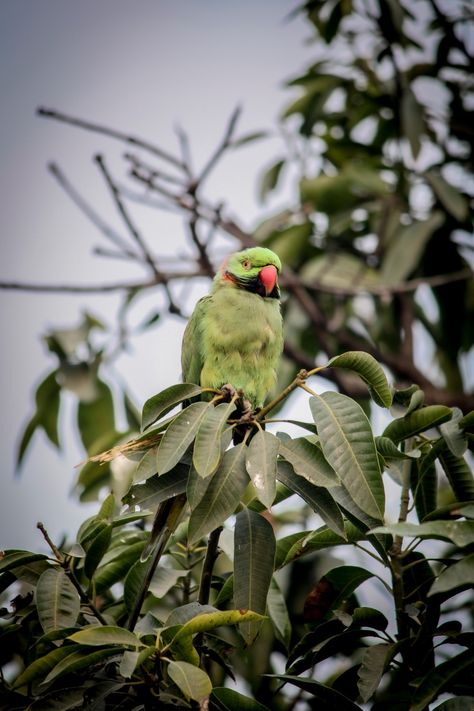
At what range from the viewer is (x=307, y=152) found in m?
5.34

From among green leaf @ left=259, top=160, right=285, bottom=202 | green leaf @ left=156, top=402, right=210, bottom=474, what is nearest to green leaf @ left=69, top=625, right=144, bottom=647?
green leaf @ left=156, top=402, right=210, bottom=474

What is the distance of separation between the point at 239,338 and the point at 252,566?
3.90 ft

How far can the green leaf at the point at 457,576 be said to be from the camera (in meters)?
1.54

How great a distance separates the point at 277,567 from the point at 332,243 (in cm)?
349

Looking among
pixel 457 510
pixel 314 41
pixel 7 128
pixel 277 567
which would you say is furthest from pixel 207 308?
pixel 7 128

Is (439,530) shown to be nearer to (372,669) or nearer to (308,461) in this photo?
(308,461)

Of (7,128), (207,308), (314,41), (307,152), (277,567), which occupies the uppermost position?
(7,128)

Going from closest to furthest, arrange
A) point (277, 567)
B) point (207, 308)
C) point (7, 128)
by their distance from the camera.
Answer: point (277, 567)
point (207, 308)
point (7, 128)

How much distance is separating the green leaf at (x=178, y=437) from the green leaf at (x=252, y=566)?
1.02 ft

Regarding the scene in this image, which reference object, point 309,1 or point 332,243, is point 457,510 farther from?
point 309,1

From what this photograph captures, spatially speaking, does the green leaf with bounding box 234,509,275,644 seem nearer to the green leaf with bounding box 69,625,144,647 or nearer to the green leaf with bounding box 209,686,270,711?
the green leaf with bounding box 209,686,270,711

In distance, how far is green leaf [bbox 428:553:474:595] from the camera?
1.54 meters

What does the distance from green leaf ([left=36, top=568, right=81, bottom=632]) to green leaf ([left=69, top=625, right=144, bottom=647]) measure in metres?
0.17

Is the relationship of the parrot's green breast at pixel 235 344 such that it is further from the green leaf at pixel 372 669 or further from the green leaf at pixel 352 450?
the green leaf at pixel 372 669
